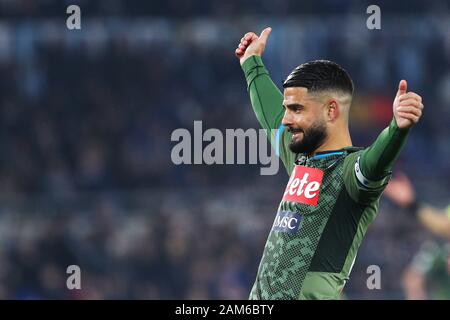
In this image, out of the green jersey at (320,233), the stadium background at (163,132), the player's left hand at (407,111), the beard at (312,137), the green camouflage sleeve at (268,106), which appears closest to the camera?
the player's left hand at (407,111)

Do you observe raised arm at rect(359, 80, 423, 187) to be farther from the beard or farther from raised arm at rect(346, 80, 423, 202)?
the beard

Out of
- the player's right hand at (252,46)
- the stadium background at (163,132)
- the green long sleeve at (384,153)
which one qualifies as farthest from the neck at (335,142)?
the stadium background at (163,132)

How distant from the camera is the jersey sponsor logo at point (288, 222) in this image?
16.0 ft

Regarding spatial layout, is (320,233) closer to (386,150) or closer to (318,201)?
(318,201)

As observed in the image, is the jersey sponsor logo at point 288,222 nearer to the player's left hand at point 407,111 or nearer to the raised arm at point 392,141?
the raised arm at point 392,141

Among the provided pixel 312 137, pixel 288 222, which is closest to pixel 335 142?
pixel 312 137

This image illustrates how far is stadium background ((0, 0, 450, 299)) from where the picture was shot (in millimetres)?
13172

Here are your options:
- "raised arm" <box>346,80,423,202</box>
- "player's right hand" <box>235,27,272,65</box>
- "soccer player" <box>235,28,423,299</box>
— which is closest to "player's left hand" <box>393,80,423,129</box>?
"raised arm" <box>346,80,423,202</box>

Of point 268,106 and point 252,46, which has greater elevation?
point 252,46

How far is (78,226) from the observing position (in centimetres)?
1333

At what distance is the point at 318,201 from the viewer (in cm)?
487

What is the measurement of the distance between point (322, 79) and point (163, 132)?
32.2 feet

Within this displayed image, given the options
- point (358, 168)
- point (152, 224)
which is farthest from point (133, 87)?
point (358, 168)

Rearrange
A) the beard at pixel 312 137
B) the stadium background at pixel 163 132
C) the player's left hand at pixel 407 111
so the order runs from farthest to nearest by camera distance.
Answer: the stadium background at pixel 163 132, the beard at pixel 312 137, the player's left hand at pixel 407 111
